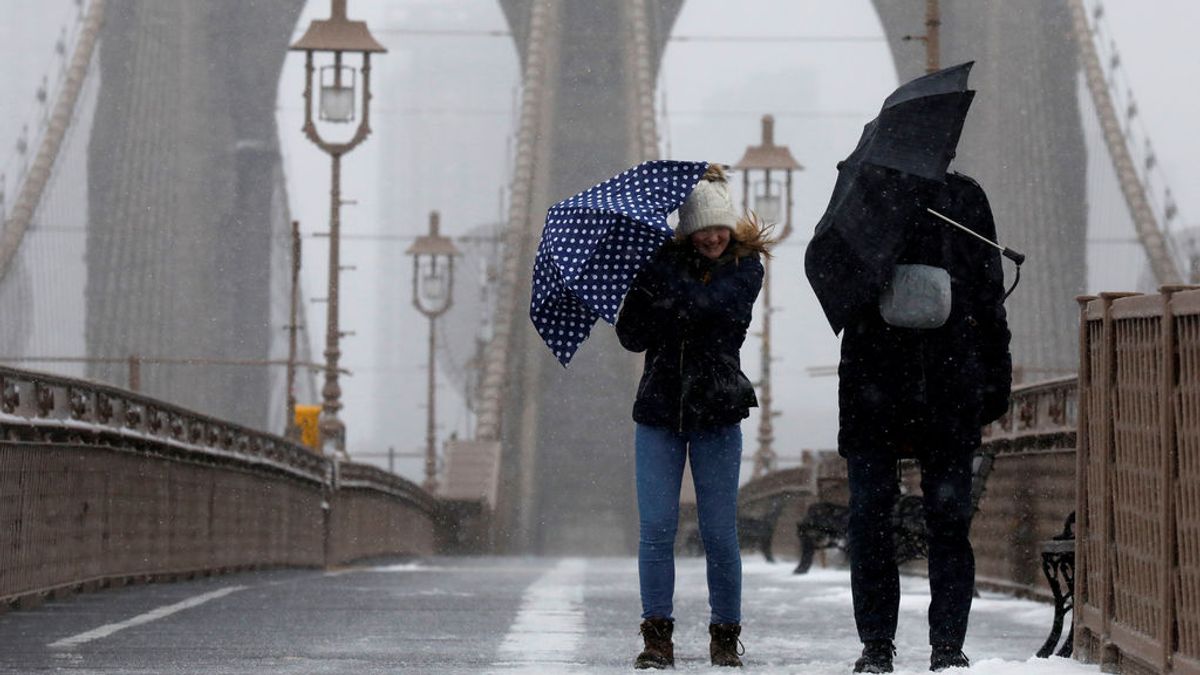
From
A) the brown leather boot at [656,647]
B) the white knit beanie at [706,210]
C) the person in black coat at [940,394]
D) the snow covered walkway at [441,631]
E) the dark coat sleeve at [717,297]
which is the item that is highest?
the white knit beanie at [706,210]

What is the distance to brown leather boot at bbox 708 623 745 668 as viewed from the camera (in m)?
7.67

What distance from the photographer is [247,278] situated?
2813 inches

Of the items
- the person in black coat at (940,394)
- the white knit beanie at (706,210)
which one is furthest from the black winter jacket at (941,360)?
the white knit beanie at (706,210)

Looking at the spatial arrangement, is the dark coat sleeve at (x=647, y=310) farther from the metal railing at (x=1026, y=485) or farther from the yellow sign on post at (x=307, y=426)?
the yellow sign on post at (x=307, y=426)

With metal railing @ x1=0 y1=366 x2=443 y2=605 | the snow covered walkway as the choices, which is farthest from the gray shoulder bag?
metal railing @ x1=0 y1=366 x2=443 y2=605

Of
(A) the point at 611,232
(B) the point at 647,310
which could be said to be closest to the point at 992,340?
(B) the point at 647,310

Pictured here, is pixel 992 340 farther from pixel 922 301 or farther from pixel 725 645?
pixel 725 645

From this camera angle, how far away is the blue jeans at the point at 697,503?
300 inches

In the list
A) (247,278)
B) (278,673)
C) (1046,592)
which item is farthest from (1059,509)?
(247,278)

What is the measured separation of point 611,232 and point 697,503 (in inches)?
35.1

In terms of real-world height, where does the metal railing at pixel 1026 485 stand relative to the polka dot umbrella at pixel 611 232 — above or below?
below

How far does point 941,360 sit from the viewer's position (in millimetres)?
6988

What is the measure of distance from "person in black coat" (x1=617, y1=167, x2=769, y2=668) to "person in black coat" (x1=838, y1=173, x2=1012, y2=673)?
566mm

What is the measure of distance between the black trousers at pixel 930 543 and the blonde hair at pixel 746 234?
82cm
